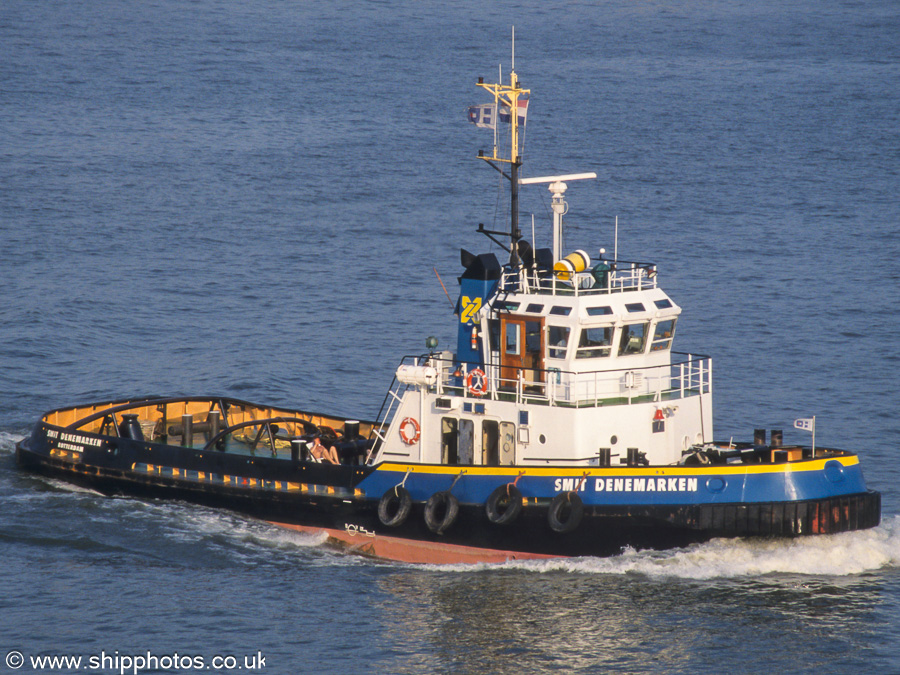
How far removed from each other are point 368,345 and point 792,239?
18906 millimetres

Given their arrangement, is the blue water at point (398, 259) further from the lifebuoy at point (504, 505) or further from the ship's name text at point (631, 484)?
the ship's name text at point (631, 484)

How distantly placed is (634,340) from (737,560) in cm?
411

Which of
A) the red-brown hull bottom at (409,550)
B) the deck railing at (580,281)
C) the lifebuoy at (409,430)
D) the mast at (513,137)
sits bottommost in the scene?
the red-brown hull bottom at (409,550)

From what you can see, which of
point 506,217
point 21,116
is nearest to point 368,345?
point 506,217

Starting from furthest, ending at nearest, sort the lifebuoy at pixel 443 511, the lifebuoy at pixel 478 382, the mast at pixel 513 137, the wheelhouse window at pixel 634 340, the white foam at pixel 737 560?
the mast at pixel 513 137
the lifebuoy at pixel 478 382
the wheelhouse window at pixel 634 340
the lifebuoy at pixel 443 511
the white foam at pixel 737 560

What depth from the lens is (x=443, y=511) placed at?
20.9m

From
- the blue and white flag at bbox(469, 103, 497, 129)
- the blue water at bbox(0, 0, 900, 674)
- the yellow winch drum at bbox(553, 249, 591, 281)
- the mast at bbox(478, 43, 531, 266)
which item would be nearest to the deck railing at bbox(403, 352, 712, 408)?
the yellow winch drum at bbox(553, 249, 591, 281)

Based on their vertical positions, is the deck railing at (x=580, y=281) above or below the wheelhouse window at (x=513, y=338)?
above

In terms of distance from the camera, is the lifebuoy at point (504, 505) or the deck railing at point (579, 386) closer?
the lifebuoy at point (504, 505)

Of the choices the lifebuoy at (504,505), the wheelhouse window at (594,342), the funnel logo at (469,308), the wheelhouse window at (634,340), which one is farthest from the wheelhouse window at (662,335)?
the lifebuoy at (504,505)

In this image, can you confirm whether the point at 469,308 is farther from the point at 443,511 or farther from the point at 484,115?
the point at 443,511

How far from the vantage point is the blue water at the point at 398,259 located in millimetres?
19062

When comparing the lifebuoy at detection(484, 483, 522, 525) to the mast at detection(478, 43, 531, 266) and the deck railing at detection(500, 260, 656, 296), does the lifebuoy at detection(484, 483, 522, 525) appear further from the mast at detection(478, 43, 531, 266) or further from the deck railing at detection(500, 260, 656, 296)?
the mast at detection(478, 43, 531, 266)

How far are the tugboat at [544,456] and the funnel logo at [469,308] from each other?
0.08 ft
